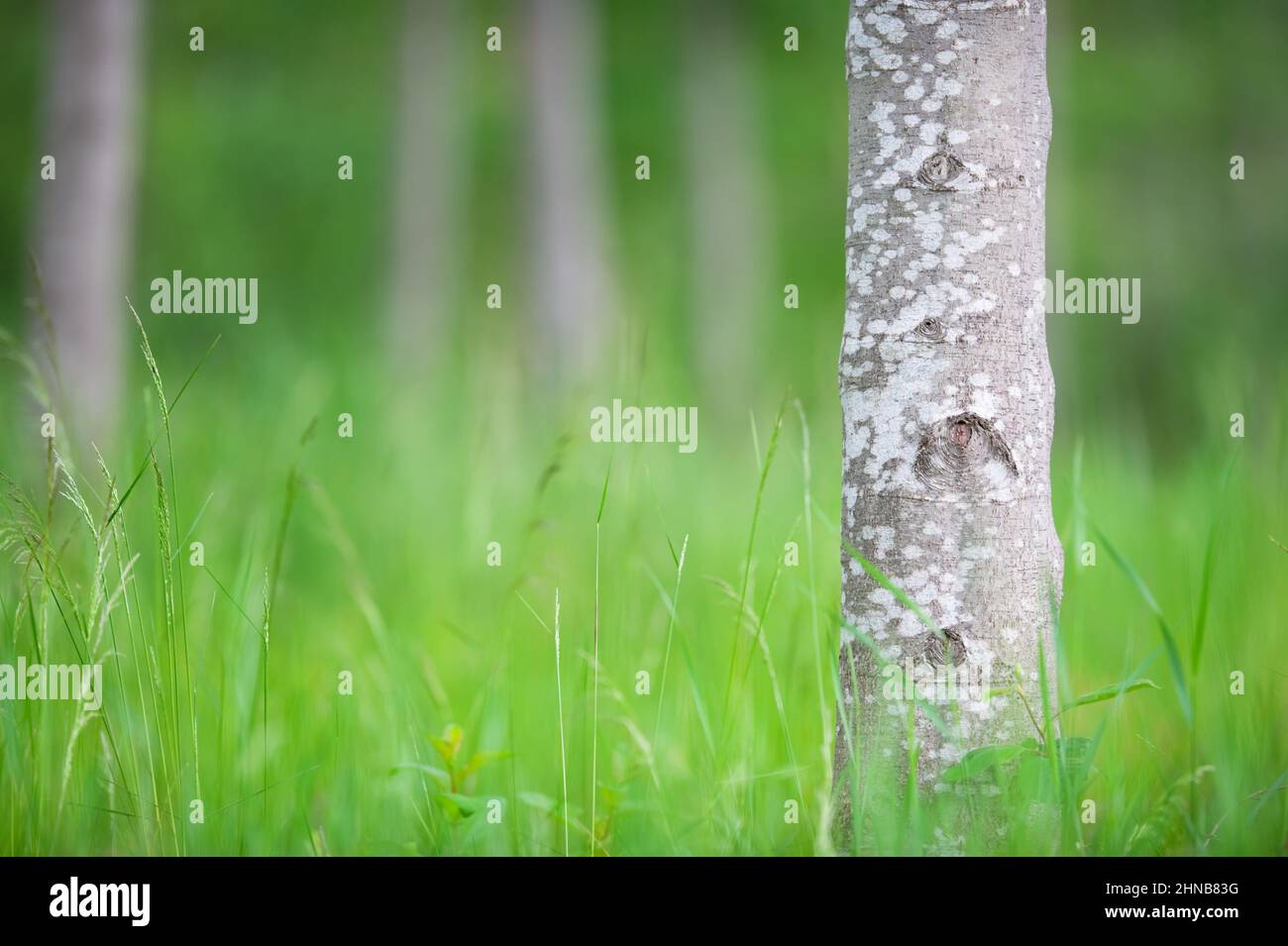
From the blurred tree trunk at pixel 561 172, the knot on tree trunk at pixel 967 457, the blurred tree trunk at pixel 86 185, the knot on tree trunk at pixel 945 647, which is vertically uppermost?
the blurred tree trunk at pixel 561 172

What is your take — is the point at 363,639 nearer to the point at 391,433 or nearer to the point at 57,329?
the point at 391,433

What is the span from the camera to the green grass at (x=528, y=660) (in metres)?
1.78

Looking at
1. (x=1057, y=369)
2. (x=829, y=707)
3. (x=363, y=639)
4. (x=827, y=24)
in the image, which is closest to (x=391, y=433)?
(x=363, y=639)

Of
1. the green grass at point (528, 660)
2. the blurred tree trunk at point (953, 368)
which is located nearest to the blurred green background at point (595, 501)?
the green grass at point (528, 660)

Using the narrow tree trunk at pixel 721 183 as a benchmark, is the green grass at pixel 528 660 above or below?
below

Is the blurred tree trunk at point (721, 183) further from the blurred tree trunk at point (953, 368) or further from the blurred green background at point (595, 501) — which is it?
the blurred tree trunk at point (953, 368)

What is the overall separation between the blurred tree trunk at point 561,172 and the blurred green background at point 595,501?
31 mm

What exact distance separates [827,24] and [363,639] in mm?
11105

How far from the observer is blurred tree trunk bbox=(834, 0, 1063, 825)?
163cm

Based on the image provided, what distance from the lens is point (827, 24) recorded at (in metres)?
12.1

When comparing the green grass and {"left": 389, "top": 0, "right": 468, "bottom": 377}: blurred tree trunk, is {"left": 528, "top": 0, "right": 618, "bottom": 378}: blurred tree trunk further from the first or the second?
the green grass

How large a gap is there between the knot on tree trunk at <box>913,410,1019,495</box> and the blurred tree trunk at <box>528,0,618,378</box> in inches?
271

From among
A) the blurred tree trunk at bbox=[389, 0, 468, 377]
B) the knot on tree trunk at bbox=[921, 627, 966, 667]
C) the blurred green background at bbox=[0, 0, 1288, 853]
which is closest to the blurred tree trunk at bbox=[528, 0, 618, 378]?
the blurred green background at bbox=[0, 0, 1288, 853]
